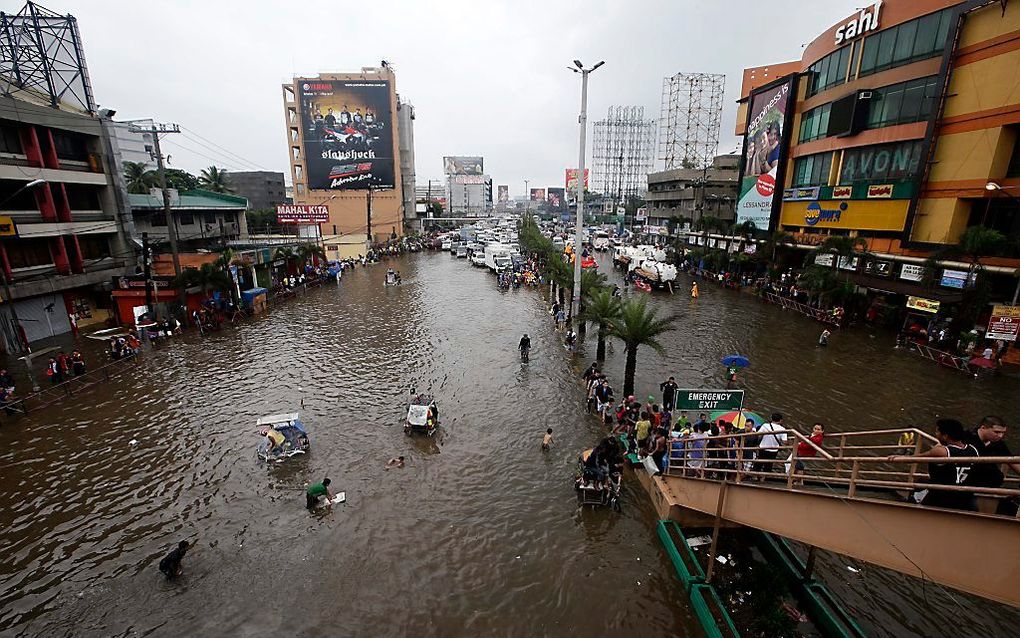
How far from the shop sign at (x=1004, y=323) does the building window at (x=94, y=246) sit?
160ft

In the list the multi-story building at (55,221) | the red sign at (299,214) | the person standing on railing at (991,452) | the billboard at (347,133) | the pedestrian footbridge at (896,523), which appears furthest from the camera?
the billboard at (347,133)

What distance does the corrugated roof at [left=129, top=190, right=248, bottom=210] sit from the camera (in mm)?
34562

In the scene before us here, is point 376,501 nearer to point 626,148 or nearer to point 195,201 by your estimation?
point 195,201

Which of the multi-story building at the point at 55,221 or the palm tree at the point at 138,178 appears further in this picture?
the palm tree at the point at 138,178

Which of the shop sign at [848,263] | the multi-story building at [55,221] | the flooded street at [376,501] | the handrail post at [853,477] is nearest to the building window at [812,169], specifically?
the shop sign at [848,263]

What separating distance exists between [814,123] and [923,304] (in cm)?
1769

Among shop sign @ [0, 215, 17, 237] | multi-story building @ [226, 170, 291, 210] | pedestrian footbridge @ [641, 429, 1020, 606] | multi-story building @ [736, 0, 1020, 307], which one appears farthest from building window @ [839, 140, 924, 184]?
multi-story building @ [226, 170, 291, 210]

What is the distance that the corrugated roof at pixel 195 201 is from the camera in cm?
3456

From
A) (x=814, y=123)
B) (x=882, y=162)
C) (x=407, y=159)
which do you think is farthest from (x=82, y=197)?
(x=407, y=159)

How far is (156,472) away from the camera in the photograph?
39.6ft

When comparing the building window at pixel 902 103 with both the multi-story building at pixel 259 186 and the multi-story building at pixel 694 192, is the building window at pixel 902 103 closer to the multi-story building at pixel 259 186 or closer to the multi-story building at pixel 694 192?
the multi-story building at pixel 694 192

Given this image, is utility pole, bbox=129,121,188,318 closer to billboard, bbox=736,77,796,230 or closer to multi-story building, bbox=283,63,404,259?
billboard, bbox=736,77,796,230

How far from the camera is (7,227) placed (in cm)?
2109

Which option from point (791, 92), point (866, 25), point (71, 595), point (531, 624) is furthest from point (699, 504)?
point (791, 92)
